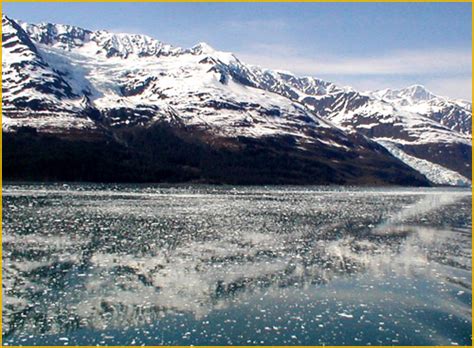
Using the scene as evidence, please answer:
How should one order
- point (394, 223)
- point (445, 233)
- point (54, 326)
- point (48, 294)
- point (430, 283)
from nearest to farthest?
point (54, 326)
point (48, 294)
point (430, 283)
point (445, 233)
point (394, 223)

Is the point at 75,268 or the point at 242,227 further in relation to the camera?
the point at 242,227

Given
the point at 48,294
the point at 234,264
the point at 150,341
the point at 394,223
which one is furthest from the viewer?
the point at 394,223

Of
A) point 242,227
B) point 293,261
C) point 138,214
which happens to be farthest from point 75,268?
point 138,214

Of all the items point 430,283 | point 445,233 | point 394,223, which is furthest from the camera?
point 394,223

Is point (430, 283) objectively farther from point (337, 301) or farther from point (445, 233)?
point (445, 233)

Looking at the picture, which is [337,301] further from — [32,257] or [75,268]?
[32,257]

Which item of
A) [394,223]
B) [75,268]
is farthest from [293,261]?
[394,223]
